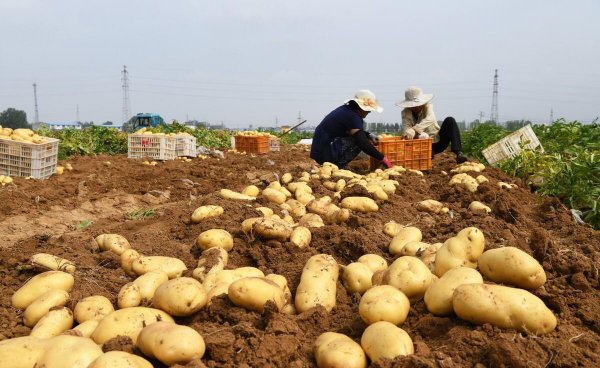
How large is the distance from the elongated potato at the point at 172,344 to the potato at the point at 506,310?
44.8 inches

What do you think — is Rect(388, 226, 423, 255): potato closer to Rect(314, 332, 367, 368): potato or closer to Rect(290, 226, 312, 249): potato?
Rect(290, 226, 312, 249): potato

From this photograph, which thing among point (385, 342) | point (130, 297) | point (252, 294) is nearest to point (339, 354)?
point (385, 342)

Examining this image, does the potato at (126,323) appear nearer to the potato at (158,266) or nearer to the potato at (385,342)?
the potato at (158,266)

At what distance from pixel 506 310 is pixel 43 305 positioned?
233cm

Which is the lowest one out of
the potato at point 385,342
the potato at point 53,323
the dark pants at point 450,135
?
the potato at point 53,323

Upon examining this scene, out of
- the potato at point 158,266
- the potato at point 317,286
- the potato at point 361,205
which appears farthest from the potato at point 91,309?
the potato at point 361,205

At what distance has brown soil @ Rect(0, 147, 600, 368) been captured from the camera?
1903mm

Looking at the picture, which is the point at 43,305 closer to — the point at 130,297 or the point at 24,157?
the point at 130,297

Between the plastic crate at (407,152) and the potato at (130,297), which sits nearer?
the potato at (130,297)

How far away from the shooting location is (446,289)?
2191 mm

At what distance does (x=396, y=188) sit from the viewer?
18.6ft

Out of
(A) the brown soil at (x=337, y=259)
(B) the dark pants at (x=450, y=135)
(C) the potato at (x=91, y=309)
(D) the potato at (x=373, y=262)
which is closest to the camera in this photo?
(A) the brown soil at (x=337, y=259)

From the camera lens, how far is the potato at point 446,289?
2177 mm

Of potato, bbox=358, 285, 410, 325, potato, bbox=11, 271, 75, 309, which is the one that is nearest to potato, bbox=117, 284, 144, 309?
potato, bbox=11, 271, 75, 309
